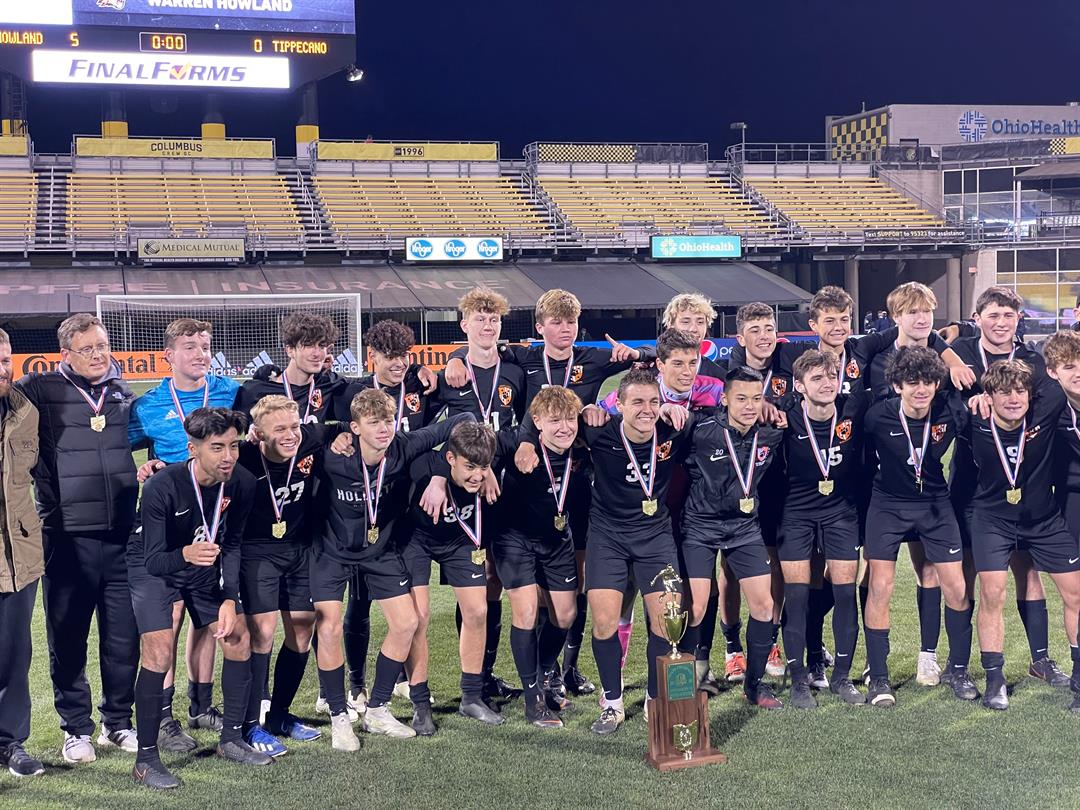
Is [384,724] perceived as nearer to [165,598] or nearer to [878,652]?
[165,598]

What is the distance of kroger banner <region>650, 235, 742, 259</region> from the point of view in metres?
29.8

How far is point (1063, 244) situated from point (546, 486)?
3179cm

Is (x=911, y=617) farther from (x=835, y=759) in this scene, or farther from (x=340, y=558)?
(x=340, y=558)

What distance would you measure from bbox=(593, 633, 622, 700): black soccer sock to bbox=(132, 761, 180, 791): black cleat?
1900 millimetres

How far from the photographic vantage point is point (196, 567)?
15.6 feet

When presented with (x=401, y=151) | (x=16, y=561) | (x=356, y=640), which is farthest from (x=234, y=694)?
(x=401, y=151)

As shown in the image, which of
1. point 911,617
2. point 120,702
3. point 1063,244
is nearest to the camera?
point 120,702

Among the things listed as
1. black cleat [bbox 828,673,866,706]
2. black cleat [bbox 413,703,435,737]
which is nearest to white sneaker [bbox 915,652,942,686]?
black cleat [bbox 828,673,866,706]

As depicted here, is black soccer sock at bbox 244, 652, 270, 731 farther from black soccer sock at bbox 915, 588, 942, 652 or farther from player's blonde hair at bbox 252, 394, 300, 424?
black soccer sock at bbox 915, 588, 942, 652

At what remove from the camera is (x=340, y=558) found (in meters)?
5.09

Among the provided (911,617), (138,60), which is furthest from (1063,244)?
(911,617)

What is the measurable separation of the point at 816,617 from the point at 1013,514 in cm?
110

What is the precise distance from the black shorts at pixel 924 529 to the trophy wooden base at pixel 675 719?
1399mm

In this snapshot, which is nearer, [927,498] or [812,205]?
[927,498]
